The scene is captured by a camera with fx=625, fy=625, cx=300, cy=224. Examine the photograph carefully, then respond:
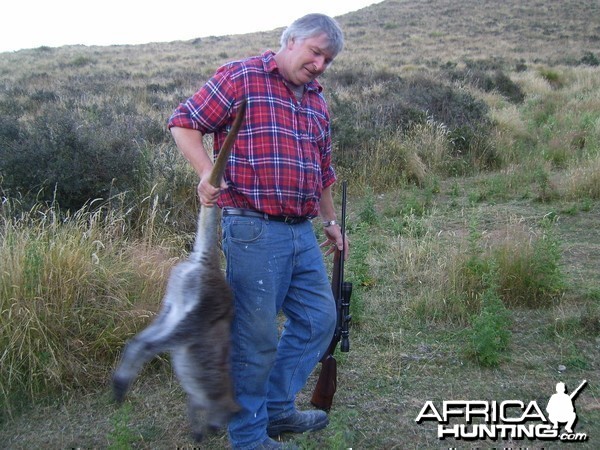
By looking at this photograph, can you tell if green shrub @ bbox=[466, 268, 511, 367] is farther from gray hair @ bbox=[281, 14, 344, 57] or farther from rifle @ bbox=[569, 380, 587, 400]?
gray hair @ bbox=[281, 14, 344, 57]

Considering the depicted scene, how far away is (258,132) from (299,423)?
1661 millimetres

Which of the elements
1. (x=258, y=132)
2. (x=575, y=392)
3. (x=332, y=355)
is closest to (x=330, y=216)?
(x=332, y=355)

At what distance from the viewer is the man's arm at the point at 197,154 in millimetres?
2555

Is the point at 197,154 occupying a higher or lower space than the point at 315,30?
lower

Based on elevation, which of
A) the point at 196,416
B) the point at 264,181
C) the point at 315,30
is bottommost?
the point at 196,416

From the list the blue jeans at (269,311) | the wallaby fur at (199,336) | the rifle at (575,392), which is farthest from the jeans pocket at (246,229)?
the rifle at (575,392)

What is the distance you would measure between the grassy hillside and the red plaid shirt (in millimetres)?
1161

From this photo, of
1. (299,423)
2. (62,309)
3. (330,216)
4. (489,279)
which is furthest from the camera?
(489,279)

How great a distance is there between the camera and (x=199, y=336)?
252 cm

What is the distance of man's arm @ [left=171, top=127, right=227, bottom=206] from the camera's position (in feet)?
8.38

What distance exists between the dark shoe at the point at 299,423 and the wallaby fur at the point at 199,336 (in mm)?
877

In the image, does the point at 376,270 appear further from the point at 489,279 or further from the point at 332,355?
the point at 332,355

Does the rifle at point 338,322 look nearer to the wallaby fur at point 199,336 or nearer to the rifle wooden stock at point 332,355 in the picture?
the rifle wooden stock at point 332,355

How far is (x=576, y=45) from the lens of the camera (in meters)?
37.2
